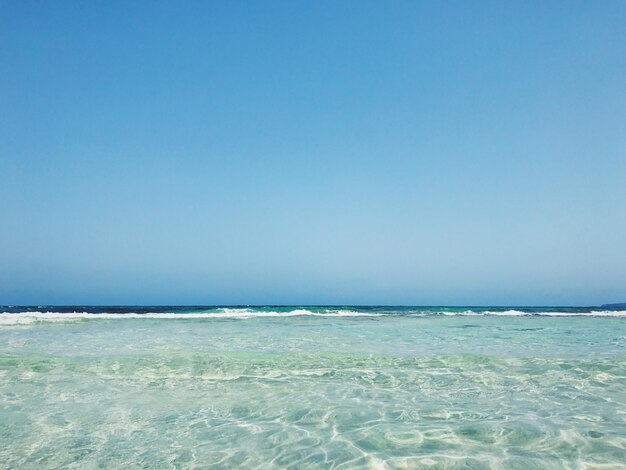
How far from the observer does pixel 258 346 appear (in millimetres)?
12500

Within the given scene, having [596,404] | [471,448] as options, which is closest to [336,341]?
[596,404]

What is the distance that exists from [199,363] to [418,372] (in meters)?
4.90

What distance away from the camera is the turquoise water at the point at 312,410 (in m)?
4.28

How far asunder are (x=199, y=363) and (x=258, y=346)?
3172 millimetres

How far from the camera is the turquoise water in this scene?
4277 mm

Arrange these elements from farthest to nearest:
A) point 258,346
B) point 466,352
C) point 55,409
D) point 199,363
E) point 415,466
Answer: point 258,346 < point 466,352 < point 199,363 < point 55,409 < point 415,466

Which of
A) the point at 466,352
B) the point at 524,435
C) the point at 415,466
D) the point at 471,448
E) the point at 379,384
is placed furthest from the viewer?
the point at 466,352

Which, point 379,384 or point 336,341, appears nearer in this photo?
point 379,384

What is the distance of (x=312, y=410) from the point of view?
5.88m

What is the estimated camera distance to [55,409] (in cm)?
593

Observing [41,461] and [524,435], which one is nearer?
[41,461]

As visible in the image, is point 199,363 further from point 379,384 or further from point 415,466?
point 415,466

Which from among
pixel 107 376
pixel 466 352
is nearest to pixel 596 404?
pixel 466 352

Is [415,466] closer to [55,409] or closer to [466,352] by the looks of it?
[55,409]
